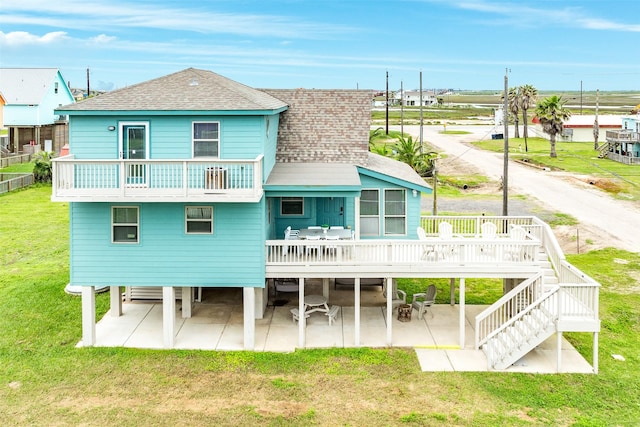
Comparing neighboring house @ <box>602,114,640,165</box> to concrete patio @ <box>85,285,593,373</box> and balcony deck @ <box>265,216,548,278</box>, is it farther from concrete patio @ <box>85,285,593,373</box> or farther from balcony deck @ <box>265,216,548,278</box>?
balcony deck @ <box>265,216,548,278</box>

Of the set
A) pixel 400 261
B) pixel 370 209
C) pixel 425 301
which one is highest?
pixel 370 209

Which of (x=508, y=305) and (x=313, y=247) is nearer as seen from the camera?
(x=313, y=247)

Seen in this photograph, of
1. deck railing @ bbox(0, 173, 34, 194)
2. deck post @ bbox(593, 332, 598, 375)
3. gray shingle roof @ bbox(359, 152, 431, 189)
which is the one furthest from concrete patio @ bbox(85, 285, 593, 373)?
deck railing @ bbox(0, 173, 34, 194)

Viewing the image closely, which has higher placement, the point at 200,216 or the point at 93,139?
the point at 93,139

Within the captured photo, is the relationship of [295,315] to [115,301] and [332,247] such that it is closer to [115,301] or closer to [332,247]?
[332,247]

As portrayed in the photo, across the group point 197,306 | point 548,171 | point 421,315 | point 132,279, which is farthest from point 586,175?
point 132,279

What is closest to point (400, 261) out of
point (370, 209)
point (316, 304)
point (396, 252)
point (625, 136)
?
point (396, 252)

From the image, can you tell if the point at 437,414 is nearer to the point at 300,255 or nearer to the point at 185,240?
the point at 300,255
